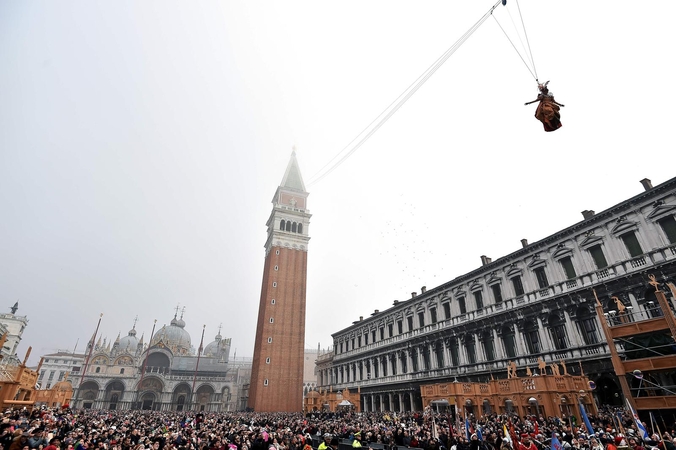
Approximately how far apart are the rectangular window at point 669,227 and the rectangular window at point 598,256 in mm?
3297

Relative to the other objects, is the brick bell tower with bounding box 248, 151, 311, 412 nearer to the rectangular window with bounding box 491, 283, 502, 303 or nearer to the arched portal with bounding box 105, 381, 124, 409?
the arched portal with bounding box 105, 381, 124, 409

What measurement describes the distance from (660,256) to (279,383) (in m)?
46.3

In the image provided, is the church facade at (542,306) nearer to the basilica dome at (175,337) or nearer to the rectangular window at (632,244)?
the rectangular window at (632,244)

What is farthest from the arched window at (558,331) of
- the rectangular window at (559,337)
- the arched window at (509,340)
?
the arched window at (509,340)

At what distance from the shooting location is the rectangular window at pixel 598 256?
21328 mm

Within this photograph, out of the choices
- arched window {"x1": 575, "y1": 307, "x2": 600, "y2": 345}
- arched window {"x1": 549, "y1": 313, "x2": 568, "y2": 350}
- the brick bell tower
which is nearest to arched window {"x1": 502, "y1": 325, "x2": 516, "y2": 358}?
arched window {"x1": 549, "y1": 313, "x2": 568, "y2": 350}

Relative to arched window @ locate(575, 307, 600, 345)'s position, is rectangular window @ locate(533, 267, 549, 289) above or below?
above

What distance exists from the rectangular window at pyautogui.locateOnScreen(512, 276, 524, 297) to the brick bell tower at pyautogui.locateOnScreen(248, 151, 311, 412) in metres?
36.4

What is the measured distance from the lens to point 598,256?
21.7 m

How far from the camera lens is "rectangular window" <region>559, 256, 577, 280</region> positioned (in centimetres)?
2281

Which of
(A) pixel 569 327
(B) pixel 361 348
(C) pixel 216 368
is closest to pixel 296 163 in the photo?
(B) pixel 361 348

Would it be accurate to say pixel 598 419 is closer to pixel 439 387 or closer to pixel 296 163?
pixel 439 387

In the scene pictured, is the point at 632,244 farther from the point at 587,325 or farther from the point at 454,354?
the point at 454,354

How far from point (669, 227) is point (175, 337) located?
289ft
